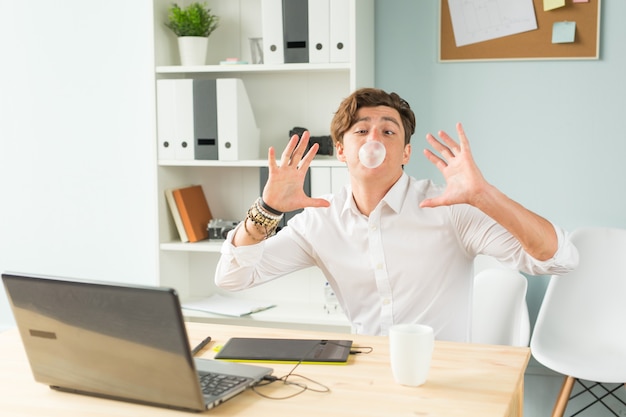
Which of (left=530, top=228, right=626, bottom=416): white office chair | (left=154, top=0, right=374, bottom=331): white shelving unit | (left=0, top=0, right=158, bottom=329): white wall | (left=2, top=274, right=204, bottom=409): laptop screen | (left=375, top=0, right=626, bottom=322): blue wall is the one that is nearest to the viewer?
(left=2, top=274, right=204, bottom=409): laptop screen

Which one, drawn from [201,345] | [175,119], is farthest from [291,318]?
[201,345]

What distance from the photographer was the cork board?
2.84 m

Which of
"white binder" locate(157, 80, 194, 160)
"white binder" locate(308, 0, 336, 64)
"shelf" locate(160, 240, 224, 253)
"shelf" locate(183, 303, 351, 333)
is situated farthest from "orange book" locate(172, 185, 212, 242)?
"white binder" locate(308, 0, 336, 64)

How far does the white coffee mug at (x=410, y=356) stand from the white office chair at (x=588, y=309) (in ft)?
4.42

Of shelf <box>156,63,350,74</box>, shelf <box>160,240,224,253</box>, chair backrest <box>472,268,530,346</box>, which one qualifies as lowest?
chair backrest <box>472,268,530,346</box>

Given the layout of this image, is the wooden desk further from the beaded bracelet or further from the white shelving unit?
the white shelving unit

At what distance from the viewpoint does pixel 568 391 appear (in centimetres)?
262

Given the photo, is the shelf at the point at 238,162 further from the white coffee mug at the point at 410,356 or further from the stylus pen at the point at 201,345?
the white coffee mug at the point at 410,356

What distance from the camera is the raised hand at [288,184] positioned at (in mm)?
1891

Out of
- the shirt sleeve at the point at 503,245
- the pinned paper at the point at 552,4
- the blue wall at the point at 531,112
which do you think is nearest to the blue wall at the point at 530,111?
the blue wall at the point at 531,112

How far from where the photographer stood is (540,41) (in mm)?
2908

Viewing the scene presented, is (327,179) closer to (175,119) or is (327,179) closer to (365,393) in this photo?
(175,119)

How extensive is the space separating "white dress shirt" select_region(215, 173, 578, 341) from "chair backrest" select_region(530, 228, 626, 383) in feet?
2.56

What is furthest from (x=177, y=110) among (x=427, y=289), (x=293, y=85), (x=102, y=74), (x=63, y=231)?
(x=427, y=289)
